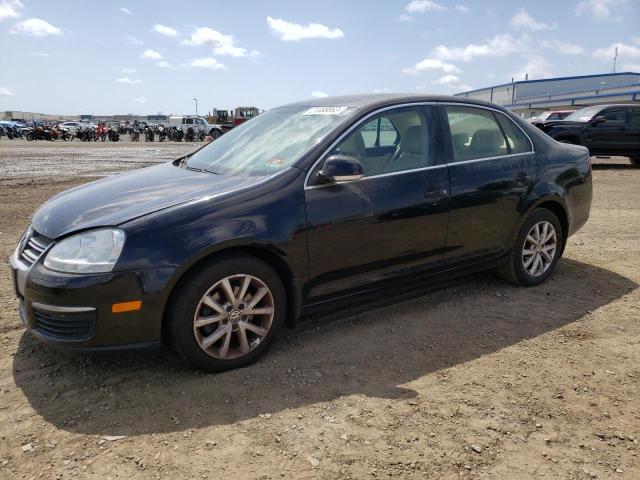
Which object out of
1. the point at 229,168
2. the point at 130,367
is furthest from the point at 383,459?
the point at 229,168

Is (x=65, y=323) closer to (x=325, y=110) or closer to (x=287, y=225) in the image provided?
(x=287, y=225)

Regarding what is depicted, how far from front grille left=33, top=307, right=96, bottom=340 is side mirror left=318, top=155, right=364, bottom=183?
1562 mm

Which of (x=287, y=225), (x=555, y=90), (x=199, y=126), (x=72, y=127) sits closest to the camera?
(x=287, y=225)

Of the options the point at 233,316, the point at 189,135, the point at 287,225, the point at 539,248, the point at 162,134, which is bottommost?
the point at 233,316

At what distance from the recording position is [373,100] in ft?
12.8

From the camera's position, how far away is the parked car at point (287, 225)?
9.38 ft

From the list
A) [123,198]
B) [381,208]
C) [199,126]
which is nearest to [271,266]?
[381,208]

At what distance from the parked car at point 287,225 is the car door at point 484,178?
0.01 m

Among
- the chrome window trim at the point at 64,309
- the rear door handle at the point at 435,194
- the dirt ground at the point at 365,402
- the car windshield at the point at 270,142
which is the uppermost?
the car windshield at the point at 270,142

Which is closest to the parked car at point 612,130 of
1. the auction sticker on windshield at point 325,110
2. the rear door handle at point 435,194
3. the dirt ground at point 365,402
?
the dirt ground at point 365,402

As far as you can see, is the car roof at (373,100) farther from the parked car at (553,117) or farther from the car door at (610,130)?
the parked car at (553,117)

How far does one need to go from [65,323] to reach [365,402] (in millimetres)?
1667

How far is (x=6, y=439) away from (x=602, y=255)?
5.69 metres

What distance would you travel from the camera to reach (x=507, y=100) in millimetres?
54156
